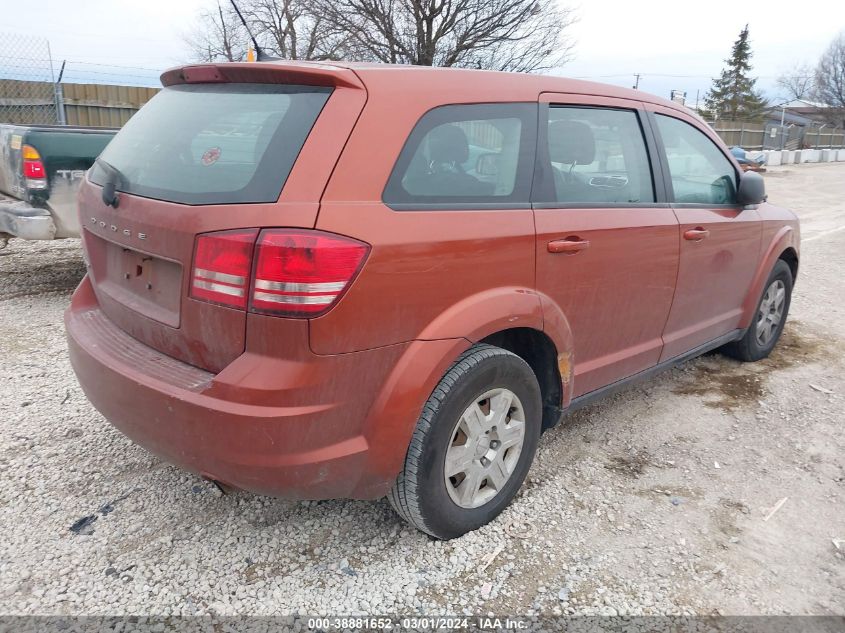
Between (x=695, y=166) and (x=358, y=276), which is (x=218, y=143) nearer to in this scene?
(x=358, y=276)

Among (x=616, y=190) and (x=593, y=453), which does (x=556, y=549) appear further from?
(x=616, y=190)

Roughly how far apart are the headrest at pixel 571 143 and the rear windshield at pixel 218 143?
3.53ft

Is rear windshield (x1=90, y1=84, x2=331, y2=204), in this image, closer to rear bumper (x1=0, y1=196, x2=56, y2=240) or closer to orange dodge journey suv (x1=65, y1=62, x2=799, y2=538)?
orange dodge journey suv (x1=65, y1=62, x2=799, y2=538)

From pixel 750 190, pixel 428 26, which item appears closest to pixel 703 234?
pixel 750 190

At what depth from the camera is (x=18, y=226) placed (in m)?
5.17

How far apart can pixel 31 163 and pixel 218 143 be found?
3.72 meters

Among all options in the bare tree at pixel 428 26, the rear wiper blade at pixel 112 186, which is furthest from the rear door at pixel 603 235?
the bare tree at pixel 428 26

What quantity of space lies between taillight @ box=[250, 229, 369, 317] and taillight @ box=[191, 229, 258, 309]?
0.14 feet

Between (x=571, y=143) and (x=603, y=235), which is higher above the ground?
(x=571, y=143)

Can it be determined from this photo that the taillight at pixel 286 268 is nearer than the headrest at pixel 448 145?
Yes

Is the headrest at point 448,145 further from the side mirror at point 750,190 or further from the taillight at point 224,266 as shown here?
the side mirror at point 750,190

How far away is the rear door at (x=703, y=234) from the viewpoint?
11.3 feet

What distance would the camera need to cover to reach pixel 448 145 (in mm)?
2385

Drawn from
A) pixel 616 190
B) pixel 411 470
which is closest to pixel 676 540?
pixel 411 470
